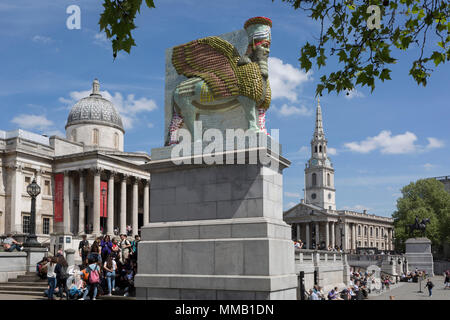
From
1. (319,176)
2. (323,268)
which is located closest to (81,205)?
(323,268)

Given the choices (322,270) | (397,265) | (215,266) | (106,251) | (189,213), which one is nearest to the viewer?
(215,266)

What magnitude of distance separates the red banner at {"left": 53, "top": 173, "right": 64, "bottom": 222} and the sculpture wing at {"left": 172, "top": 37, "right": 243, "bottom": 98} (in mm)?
49600

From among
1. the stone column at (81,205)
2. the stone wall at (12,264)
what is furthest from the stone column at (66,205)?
the stone wall at (12,264)

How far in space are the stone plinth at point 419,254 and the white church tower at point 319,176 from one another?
280 feet

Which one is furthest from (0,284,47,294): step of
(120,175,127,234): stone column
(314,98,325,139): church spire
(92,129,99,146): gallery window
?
(314,98,325,139): church spire

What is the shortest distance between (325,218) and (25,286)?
4165 inches

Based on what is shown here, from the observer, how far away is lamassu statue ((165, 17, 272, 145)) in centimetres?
1177

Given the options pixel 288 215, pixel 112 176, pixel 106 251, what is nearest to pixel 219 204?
pixel 106 251

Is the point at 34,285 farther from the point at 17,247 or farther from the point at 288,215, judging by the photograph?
the point at 288,215

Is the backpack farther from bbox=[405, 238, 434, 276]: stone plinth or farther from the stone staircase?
bbox=[405, 238, 434, 276]: stone plinth

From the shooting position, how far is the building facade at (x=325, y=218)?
120625 mm

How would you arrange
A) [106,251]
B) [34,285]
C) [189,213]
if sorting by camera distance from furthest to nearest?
1. [34,285]
2. [106,251]
3. [189,213]

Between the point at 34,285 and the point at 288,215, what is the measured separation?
10998 centimetres

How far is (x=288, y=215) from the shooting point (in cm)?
12638
